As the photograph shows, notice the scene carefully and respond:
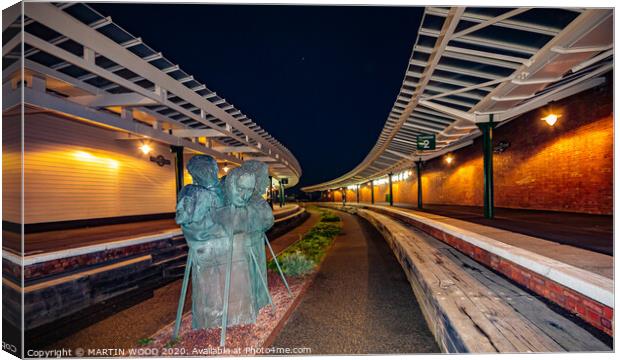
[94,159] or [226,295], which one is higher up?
[94,159]

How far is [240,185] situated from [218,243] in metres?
0.79

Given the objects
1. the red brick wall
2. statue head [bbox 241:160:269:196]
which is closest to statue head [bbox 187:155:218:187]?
statue head [bbox 241:160:269:196]

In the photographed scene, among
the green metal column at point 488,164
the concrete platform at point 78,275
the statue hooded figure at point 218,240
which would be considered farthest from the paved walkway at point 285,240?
the green metal column at point 488,164

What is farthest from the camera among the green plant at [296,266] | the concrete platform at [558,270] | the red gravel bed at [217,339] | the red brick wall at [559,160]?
the red brick wall at [559,160]

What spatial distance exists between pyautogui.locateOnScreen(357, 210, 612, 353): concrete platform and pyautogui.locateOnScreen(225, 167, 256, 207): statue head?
2614mm

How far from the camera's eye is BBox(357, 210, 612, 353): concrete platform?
6.85ft

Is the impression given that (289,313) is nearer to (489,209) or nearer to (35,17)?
(35,17)

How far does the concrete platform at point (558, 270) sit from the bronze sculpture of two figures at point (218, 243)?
11.3 feet

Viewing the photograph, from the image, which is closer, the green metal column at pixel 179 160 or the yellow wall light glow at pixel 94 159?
the yellow wall light glow at pixel 94 159

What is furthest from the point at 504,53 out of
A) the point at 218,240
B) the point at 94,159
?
the point at 94,159

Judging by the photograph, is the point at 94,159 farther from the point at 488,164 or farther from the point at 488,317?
the point at 488,164

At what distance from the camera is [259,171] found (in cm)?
352

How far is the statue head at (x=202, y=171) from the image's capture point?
10.7 feet

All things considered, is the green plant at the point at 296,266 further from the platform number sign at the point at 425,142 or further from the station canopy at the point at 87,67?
the platform number sign at the point at 425,142
